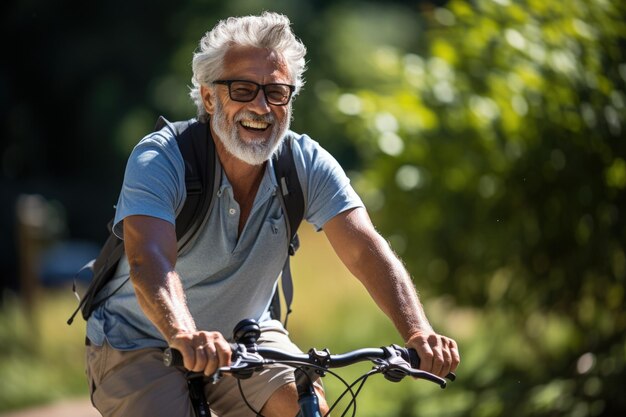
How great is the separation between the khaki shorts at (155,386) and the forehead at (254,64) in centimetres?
89

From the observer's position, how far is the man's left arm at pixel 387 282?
3.43 metres

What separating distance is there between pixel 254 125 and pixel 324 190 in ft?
1.06

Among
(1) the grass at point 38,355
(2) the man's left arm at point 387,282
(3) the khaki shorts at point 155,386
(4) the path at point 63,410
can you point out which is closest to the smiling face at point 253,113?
(2) the man's left arm at point 387,282

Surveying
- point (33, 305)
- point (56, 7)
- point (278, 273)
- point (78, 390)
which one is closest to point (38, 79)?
point (56, 7)

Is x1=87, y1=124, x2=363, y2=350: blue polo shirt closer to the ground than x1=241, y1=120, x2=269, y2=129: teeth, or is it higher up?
closer to the ground

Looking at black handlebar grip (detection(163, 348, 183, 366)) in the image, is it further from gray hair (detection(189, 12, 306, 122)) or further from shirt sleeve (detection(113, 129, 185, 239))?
gray hair (detection(189, 12, 306, 122))

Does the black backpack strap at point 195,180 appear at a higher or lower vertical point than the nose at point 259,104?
lower

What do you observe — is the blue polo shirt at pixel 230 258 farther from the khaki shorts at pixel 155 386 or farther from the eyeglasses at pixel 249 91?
the eyeglasses at pixel 249 91

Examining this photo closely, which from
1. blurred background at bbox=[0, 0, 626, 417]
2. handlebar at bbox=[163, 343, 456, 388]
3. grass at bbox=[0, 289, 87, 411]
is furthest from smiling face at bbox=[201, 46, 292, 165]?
grass at bbox=[0, 289, 87, 411]

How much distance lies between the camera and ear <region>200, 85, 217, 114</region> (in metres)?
3.86

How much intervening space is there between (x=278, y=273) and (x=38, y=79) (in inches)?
773

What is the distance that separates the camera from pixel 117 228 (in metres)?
3.61

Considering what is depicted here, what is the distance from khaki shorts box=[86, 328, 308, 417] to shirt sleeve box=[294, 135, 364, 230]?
47 cm

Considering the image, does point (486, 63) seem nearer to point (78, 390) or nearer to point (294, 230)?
point (294, 230)
